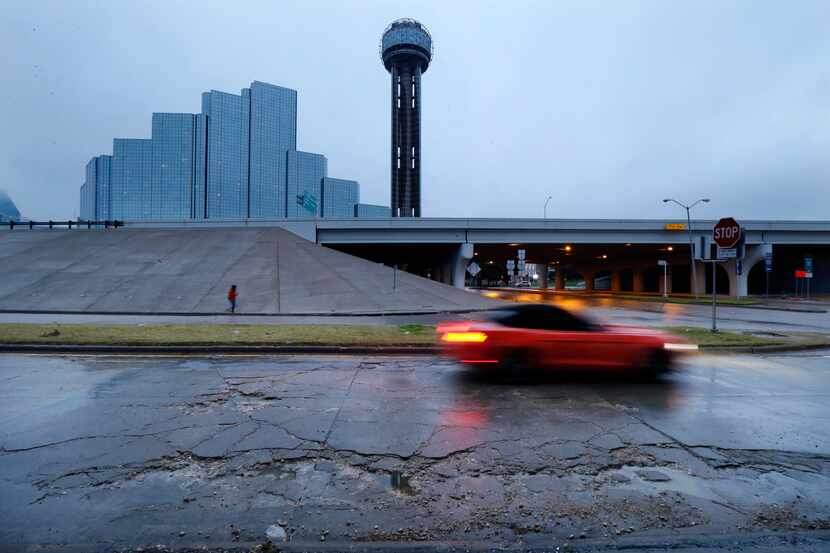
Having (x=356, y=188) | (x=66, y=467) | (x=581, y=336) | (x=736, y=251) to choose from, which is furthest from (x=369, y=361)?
(x=356, y=188)

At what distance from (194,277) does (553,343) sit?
86.5ft

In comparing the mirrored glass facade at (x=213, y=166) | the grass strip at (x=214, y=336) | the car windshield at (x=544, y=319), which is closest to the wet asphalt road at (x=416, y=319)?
the grass strip at (x=214, y=336)

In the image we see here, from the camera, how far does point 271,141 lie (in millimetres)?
102875

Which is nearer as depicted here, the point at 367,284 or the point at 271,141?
the point at 367,284

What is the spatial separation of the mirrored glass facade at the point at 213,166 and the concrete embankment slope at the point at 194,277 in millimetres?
50094

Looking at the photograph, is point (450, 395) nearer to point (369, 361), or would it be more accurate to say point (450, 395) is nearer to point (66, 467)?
point (369, 361)

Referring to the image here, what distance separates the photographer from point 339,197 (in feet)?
398

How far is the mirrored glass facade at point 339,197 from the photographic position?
117 meters

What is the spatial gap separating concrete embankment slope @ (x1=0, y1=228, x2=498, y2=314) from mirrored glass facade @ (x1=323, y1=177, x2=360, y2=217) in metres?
79.7

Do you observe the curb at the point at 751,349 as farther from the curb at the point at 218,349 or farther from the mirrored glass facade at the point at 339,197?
the mirrored glass facade at the point at 339,197

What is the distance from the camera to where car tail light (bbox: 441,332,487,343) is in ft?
25.9

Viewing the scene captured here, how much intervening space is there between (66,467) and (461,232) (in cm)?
3989

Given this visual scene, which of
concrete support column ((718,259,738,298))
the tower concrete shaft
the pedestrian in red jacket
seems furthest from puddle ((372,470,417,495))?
the tower concrete shaft

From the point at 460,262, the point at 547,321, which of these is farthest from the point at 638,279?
the point at 547,321
